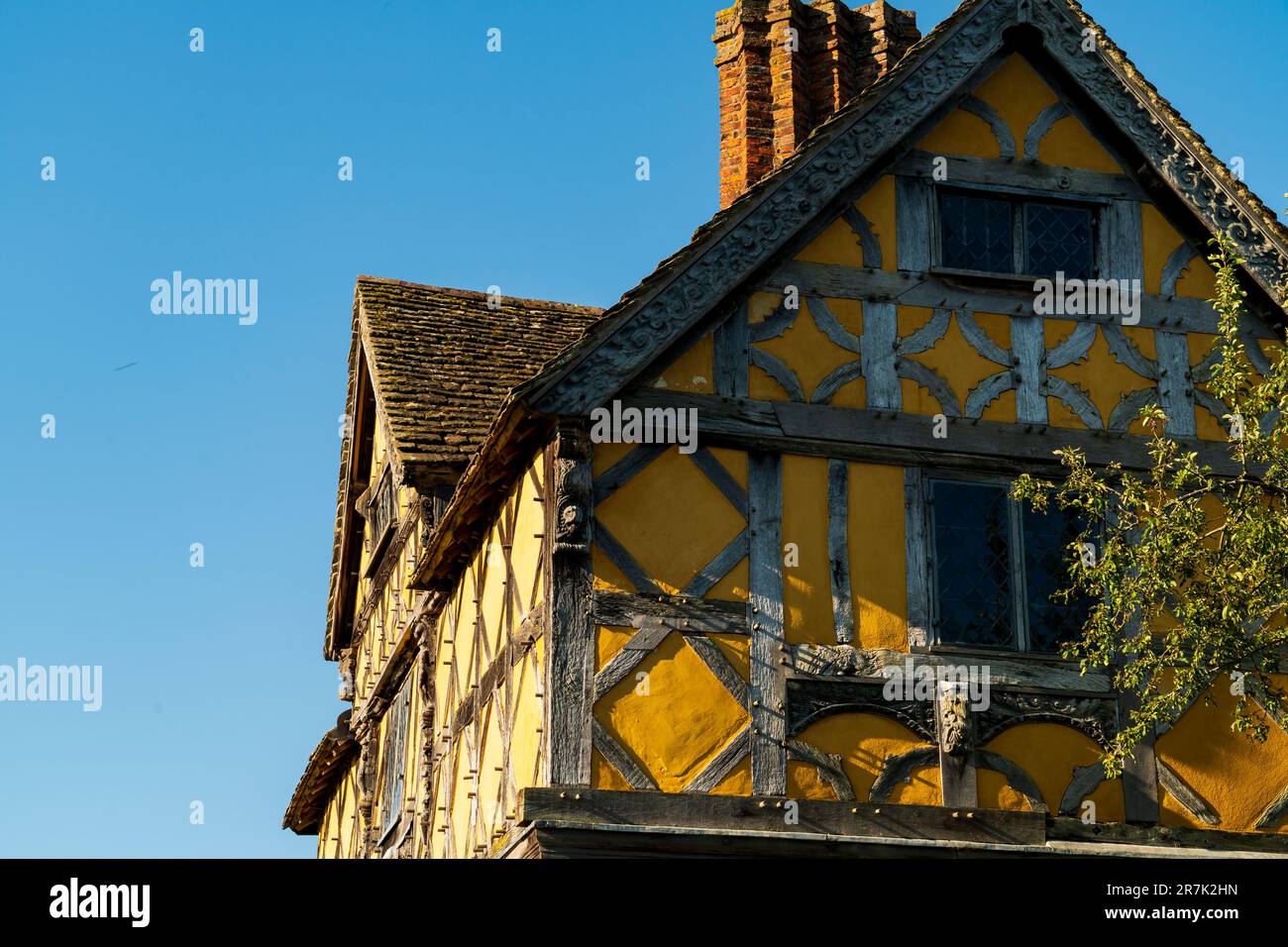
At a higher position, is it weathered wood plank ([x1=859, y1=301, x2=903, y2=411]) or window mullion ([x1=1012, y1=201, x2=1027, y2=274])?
window mullion ([x1=1012, y1=201, x2=1027, y2=274])

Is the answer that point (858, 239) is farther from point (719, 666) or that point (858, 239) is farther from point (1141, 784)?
point (1141, 784)

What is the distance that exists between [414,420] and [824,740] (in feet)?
19.2

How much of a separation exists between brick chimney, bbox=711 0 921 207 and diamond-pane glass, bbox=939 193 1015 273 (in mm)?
3806

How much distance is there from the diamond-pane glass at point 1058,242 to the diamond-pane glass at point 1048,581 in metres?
1.92

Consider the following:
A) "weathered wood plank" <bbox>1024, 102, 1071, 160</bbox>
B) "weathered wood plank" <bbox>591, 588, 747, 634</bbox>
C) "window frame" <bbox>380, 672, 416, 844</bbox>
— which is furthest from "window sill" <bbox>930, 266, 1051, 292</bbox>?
"window frame" <bbox>380, 672, 416, 844</bbox>

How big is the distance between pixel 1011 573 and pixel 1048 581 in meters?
0.28

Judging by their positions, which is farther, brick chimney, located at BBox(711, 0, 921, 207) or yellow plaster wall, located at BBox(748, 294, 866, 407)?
brick chimney, located at BBox(711, 0, 921, 207)

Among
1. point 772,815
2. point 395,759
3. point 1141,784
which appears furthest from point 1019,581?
point 395,759

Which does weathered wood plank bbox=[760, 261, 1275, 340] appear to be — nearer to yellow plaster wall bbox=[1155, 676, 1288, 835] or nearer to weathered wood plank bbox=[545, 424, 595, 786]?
weathered wood plank bbox=[545, 424, 595, 786]

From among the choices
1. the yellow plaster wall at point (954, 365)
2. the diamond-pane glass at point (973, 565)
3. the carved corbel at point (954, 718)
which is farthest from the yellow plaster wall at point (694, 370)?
the carved corbel at point (954, 718)

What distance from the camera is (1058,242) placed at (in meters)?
14.0

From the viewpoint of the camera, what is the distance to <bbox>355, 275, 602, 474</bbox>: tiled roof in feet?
53.5

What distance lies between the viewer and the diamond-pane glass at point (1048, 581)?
1286 centimetres
